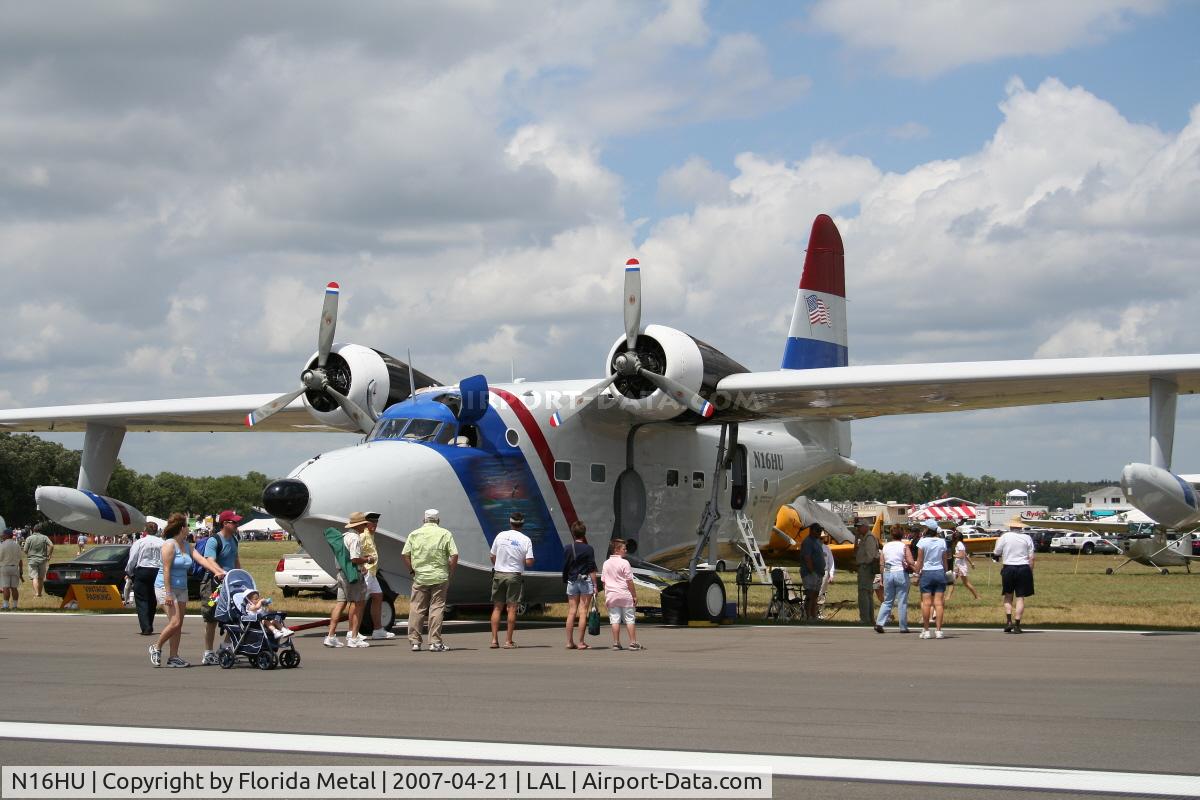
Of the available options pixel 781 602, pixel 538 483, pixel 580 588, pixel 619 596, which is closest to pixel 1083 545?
pixel 781 602

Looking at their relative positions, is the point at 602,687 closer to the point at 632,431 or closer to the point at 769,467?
the point at 632,431

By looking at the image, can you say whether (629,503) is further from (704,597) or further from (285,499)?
(285,499)

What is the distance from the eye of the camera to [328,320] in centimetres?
2027

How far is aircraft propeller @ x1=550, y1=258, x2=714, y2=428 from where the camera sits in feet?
60.1

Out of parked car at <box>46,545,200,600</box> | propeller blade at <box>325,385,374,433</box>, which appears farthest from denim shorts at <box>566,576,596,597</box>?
parked car at <box>46,545,200,600</box>

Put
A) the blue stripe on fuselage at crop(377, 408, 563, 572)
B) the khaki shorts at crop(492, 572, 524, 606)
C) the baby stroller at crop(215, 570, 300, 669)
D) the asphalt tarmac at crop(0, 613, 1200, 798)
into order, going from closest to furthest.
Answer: the asphalt tarmac at crop(0, 613, 1200, 798), the baby stroller at crop(215, 570, 300, 669), the khaki shorts at crop(492, 572, 524, 606), the blue stripe on fuselage at crop(377, 408, 563, 572)

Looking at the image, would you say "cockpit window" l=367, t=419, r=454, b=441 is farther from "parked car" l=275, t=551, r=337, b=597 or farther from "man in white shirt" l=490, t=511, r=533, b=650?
"parked car" l=275, t=551, r=337, b=597

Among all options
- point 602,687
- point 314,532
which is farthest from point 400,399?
point 602,687

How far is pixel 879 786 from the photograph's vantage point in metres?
6.50

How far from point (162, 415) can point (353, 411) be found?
495 cm

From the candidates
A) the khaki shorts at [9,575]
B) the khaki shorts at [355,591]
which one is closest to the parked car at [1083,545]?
the khaki shorts at [9,575]

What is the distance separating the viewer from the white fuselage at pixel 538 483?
16.5 m

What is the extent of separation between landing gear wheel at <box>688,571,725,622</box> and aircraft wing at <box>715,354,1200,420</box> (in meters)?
2.62

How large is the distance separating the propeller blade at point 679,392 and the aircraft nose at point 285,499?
5257mm
